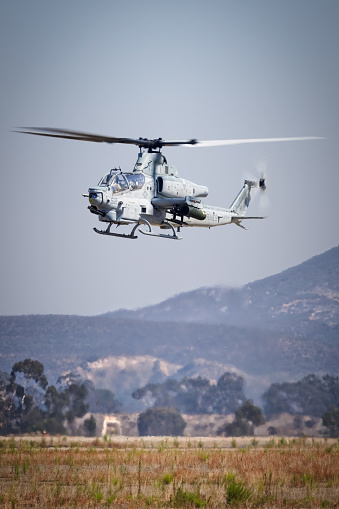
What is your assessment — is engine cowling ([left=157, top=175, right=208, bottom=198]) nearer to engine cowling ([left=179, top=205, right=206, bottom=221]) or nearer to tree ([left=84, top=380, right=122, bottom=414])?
engine cowling ([left=179, top=205, right=206, bottom=221])

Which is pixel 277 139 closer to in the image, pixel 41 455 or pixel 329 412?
pixel 41 455

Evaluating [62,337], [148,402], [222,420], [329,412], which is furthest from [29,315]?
[329,412]

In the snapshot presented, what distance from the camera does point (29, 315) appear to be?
369ft

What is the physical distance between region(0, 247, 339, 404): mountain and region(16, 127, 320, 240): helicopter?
39.1m

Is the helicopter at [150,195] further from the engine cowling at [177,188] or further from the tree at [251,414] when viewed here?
the tree at [251,414]

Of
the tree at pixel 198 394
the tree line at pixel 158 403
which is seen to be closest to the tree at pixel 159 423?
the tree line at pixel 158 403

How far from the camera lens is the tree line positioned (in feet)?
251

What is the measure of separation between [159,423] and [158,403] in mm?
9067

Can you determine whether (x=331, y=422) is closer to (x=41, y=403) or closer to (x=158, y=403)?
(x=158, y=403)

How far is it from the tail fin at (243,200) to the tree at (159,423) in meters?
33.4

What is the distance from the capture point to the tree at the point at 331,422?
74.2m

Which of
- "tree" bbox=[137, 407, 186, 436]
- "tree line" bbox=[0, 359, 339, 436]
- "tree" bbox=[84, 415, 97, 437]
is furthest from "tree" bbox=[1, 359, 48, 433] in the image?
"tree" bbox=[137, 407, 186, 436]

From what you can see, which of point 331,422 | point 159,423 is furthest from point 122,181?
point 159,423

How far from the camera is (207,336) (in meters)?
98.3
